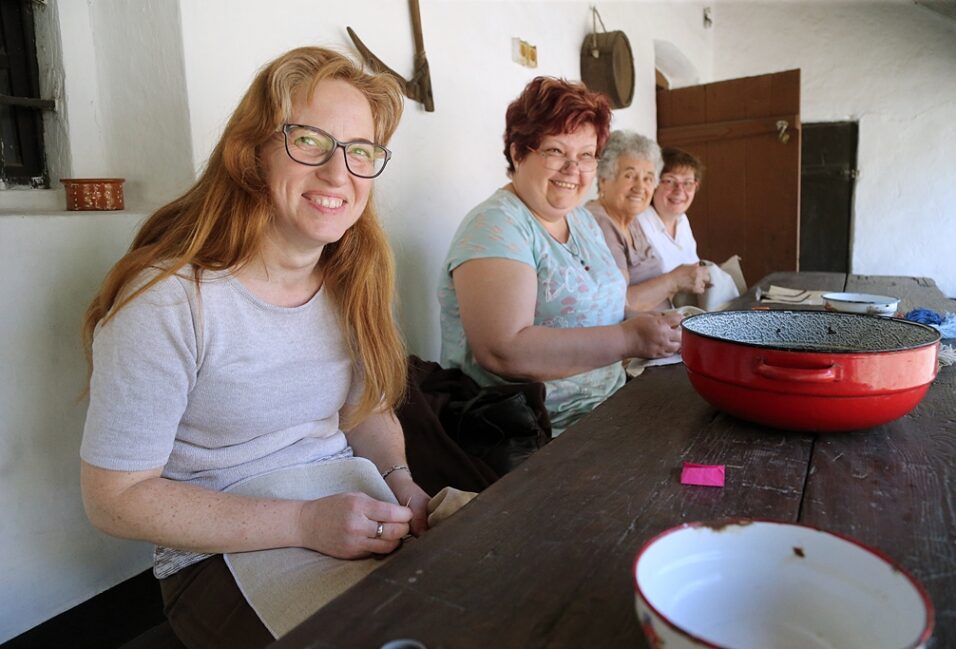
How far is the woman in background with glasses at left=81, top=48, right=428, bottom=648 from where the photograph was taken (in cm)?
90

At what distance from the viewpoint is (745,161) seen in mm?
4566

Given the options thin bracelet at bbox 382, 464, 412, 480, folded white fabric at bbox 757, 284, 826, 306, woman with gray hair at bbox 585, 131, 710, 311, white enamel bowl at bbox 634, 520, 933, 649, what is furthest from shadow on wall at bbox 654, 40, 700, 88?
white enamel bowl at bbox 634, 520, 933, 649

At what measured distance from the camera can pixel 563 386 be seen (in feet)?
5.46

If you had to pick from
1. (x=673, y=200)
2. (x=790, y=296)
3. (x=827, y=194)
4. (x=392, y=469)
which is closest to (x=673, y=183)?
(x=673, y=200)

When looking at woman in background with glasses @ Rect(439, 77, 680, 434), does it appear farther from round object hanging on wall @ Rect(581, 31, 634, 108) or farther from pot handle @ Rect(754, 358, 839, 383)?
round object hanging on wall @ Rect(581, 31, 634, 108)

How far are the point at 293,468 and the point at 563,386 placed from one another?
77 cm

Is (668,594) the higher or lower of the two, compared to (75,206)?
lower

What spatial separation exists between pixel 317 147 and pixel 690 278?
190 centimetres

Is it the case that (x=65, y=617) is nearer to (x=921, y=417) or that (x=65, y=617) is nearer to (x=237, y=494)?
(x=237, y=494)

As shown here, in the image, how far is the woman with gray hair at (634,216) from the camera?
2.60 metres

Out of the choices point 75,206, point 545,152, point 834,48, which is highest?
point 834,48

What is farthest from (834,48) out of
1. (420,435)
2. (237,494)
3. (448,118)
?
(237,494)

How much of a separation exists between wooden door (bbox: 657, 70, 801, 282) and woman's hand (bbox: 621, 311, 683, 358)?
134 inches

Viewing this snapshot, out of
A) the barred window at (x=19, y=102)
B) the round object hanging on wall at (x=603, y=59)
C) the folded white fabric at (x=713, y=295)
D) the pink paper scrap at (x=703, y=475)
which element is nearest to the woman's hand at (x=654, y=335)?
the pink paper scrap at (x=703, y=475)
